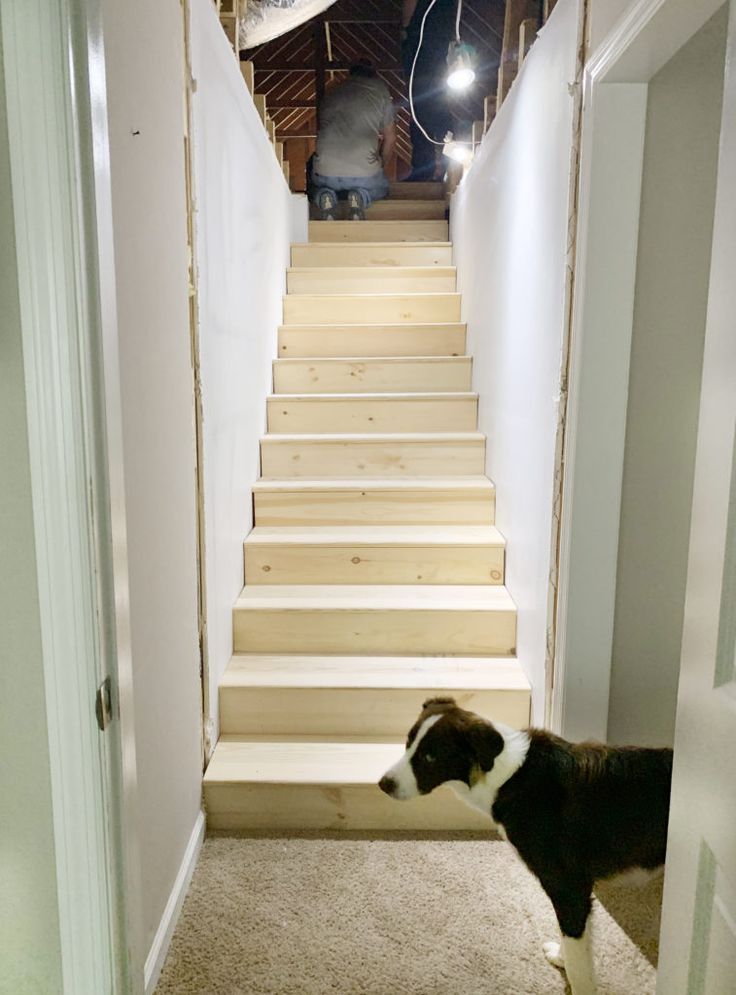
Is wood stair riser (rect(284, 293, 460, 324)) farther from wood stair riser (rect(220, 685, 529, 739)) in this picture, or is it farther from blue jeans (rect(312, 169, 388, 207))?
wood stair riser (rect(220, 685, 529, 739))

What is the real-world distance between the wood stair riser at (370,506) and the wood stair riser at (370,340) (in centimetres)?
108

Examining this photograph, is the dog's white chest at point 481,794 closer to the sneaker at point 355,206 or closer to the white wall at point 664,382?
the white wall at point 664,382

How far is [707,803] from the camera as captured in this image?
88cm

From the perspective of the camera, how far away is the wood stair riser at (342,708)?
225cm

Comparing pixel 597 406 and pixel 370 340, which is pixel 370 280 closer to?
pixel 370 340

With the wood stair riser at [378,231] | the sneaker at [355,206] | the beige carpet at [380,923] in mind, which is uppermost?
the sneaker at [355,206]

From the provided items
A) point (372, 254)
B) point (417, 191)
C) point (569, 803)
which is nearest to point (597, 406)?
point (569, 803)

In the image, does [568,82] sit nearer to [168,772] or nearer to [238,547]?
[238,547]

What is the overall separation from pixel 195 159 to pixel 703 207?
1.29 metres

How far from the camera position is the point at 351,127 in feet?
15.4

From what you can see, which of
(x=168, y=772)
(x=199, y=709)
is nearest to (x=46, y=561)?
(x=168, y=772)

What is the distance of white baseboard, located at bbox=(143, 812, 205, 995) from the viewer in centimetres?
152

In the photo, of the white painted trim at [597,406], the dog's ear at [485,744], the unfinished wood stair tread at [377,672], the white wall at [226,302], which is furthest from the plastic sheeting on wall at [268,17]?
the dog's ear at [485,744]

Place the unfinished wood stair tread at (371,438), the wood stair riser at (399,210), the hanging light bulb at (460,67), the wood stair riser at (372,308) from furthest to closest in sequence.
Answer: the wood stair riser at (399,210), the wood stair riser at (372,308), the hanging light bulb at (460,67), the unfinished wood stair tread at (371,438)
